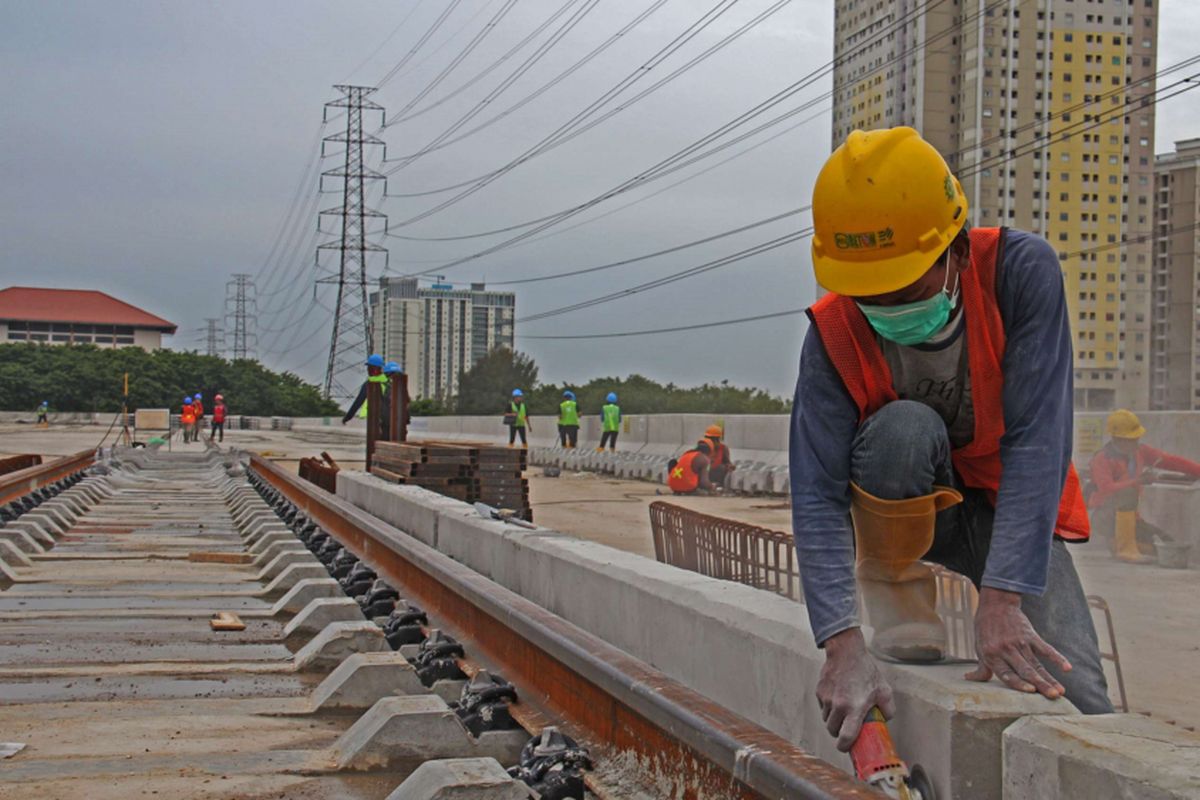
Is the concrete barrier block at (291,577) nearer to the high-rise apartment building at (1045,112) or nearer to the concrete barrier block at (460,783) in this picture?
the concrete barrier block at (460,783)

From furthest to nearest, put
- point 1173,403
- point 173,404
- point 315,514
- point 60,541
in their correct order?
1. point 173,404
2. point 1173,403
3. point 315,514
4. point 60,541

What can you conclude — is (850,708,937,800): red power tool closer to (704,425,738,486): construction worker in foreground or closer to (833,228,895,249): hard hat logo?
(833,228,895,249): hard hat logo

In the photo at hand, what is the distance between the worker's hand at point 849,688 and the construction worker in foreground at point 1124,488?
32.1 ft

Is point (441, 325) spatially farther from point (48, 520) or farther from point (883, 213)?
point (883, 213)

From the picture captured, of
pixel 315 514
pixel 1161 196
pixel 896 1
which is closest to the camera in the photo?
pixel 315 514

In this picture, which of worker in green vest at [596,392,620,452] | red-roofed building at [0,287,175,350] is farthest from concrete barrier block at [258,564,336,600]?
red-roofed building at [0,287,175,350]

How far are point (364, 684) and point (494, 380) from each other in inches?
3677

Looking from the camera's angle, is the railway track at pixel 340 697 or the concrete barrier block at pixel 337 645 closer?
the railway track at pixel 340 697

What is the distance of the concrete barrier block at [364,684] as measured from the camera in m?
4.47

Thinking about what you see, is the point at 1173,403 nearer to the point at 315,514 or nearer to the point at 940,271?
the point at 315,514

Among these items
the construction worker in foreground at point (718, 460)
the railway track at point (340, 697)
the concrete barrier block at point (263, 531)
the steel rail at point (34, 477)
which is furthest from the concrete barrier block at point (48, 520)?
the construction worker in foreground at point (718, 460)

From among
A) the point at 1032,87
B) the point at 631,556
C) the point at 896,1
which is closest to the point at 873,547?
the point at 631,556

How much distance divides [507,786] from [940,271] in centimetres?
164

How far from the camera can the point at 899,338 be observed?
9.13ft
